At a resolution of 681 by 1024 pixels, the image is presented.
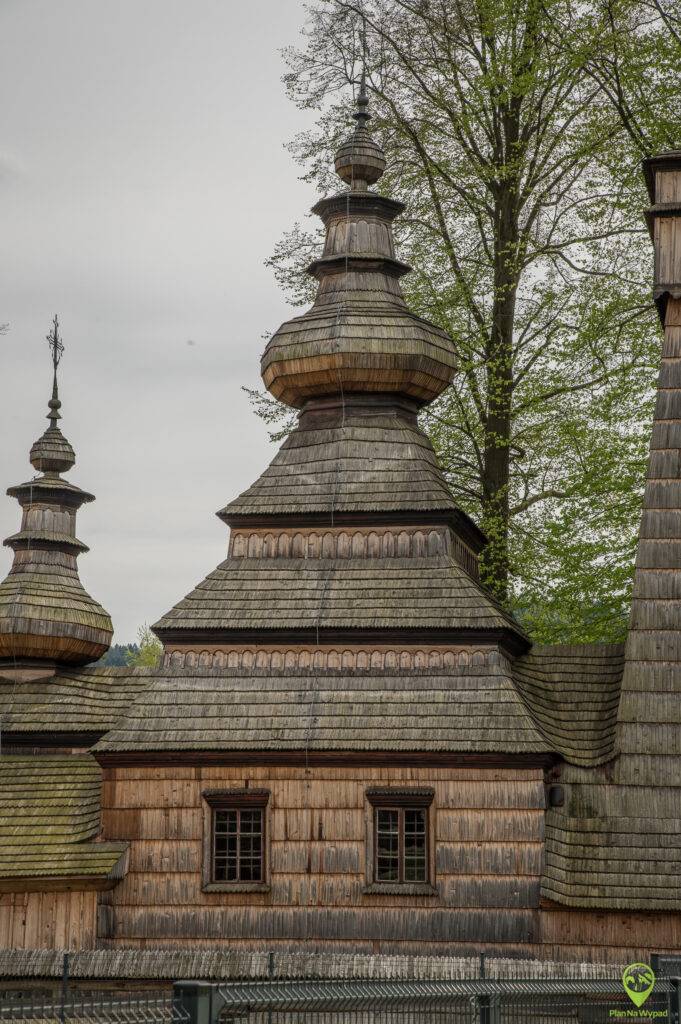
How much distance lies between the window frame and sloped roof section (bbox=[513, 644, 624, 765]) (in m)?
2.02

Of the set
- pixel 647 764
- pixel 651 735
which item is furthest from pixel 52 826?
pixel 651 735

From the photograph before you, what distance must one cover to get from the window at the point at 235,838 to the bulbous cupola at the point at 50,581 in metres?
→ 6.50

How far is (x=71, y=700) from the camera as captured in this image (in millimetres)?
25641

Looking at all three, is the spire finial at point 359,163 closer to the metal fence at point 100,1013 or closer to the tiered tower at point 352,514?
the tiered tower at point 352,514

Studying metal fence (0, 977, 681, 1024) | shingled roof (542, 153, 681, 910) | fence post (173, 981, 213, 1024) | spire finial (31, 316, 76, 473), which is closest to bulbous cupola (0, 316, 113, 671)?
spire finial (31, 316, 76, 473)

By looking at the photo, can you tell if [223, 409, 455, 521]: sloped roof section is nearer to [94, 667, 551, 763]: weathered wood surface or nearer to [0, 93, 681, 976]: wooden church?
[0, 93, 681, 976]: wooden church

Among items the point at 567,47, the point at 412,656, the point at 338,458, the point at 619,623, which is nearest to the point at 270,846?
the point at 412,656

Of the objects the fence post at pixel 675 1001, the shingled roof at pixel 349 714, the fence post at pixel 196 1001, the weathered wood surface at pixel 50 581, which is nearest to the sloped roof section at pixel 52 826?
the shingled roof at pixel 349 714

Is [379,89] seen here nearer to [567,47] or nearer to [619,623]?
[567,47]

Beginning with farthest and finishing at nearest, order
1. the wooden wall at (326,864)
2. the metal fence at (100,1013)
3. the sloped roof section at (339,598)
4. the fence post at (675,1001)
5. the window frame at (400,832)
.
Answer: the sloped roof section at (339,598) < the window frame at (400,832) < the wooden wall at (326,864) < the fence post at (675,1001) < the metal fence at (100,1013)

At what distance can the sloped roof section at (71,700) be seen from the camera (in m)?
24.9

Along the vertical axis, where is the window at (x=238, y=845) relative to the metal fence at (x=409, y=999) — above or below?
above

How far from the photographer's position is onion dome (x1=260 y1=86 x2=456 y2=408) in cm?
2497

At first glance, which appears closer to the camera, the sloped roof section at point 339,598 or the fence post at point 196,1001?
the fence post at point 196,1001
